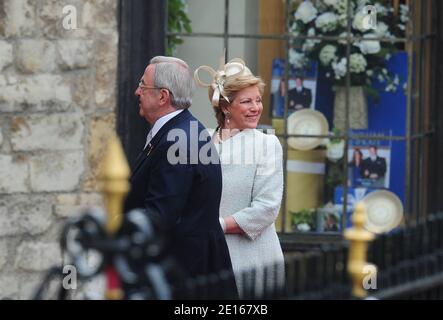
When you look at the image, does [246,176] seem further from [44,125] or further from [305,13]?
[305,13]

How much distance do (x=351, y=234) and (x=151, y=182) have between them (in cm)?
242

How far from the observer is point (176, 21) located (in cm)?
741

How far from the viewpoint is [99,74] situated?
23.2 feet

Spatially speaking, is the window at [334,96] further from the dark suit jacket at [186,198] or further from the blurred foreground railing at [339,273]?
the blurred foreground railing at [339,273]

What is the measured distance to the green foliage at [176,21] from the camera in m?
7.38

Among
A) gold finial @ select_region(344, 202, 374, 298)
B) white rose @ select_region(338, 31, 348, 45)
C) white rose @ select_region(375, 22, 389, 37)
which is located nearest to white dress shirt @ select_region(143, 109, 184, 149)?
white rose @ select_region(338, 31, 348, 45)

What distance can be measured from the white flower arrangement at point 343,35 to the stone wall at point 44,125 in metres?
1.10

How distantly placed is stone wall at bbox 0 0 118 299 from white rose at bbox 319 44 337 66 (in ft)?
3.92

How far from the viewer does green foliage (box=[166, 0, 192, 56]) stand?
24.2ft

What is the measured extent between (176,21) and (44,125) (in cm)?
96

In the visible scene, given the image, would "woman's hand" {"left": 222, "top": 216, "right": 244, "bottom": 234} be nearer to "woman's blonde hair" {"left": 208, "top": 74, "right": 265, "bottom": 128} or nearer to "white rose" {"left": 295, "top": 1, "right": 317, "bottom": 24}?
"woman's blonde hair" {"left": 208, "top": 74, "right": 265, "bottom": 128}

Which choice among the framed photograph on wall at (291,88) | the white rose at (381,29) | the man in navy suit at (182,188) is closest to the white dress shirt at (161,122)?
the man in navy suit at (182,188)

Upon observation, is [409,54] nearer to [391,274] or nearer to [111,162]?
[391,274]
